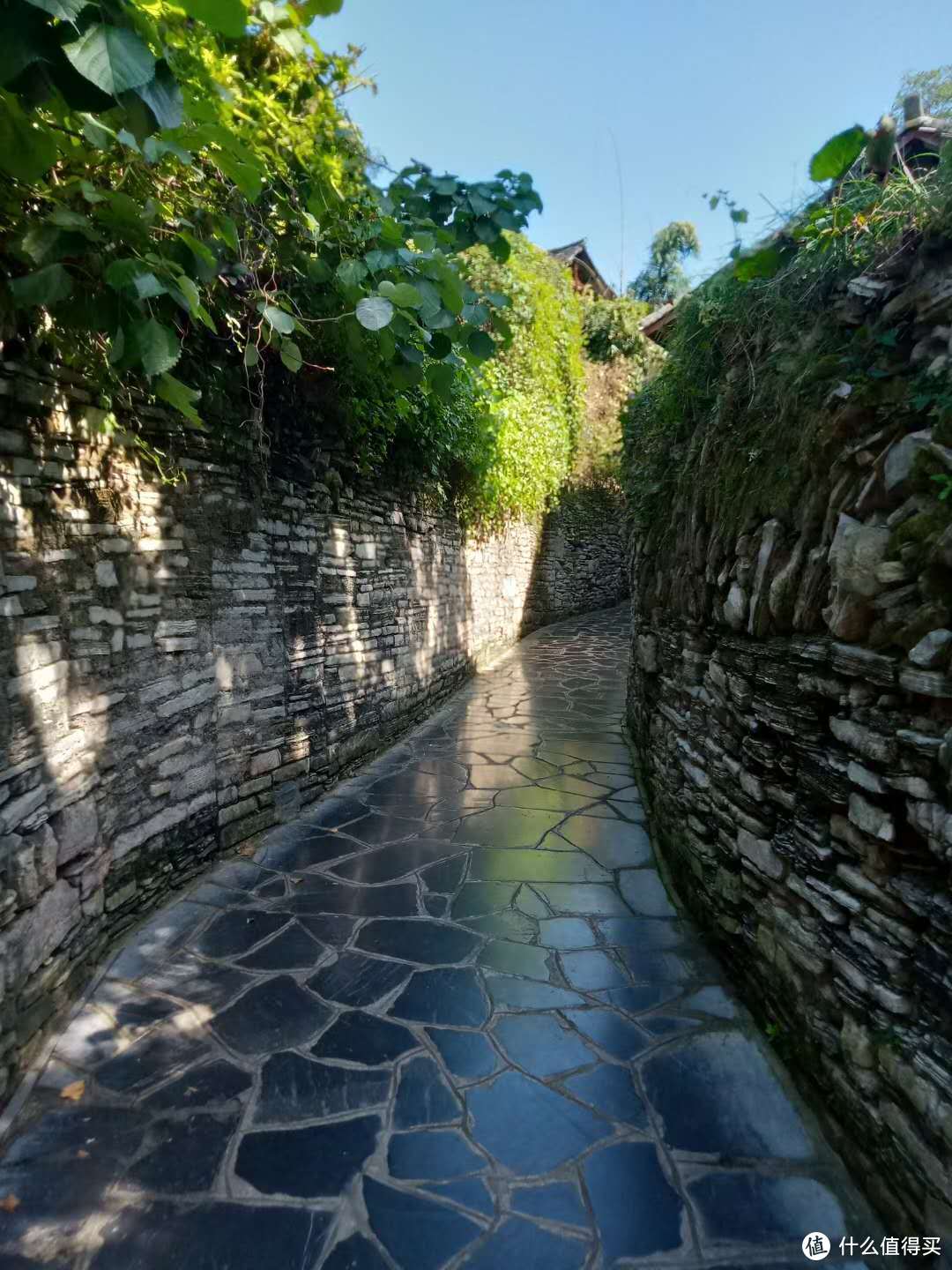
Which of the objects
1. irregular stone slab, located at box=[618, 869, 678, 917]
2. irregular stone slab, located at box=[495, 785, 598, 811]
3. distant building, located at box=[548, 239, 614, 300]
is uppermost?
distant building, located at box=[548, 239, 614, 300]

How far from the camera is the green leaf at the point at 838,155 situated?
7.75 feet

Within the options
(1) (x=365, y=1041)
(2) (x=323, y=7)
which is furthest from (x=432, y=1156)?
(2) (x=323, y=7)

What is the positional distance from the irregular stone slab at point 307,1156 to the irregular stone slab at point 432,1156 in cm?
9

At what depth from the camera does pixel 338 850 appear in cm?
432

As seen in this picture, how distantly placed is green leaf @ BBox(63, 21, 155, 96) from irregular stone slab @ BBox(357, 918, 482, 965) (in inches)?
131

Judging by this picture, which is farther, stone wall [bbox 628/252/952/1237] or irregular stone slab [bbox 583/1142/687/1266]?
irregular stone slab [bbox 583/1142/687/1266]

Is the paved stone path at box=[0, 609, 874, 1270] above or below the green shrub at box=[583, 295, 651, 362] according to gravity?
below

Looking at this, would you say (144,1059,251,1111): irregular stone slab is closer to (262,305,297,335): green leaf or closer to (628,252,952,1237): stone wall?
(628,252,952,1237): stone wall

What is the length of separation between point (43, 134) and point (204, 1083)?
312cm

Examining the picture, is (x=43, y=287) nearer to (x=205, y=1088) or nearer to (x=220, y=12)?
(x=220, y=12)

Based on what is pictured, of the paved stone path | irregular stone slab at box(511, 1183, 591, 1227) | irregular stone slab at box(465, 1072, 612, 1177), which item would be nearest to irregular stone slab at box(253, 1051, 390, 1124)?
the paved stone path

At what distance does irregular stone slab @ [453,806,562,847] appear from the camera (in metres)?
4.48

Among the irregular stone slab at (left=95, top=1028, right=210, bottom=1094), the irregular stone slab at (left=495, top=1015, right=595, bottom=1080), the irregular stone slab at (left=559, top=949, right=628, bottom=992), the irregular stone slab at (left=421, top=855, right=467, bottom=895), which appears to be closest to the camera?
the irregular stone slab at (left=95, top=1028, right=210, bottom=1094)

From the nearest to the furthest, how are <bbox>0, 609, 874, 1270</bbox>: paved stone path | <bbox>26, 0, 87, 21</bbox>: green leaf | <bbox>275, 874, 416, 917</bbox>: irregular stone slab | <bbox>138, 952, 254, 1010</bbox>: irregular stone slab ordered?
1. <bbox>26, 0, 87, 21</bbox>: green leaf
2. <bbox>0, 609, 874, 1270</bbox>: paved stone path
3. <bbox>138, 952, 254, 1010</bbox>: irregular stone slab
4. <bbox>275, 874, 416, 917</bbox>: irregular stone slab
